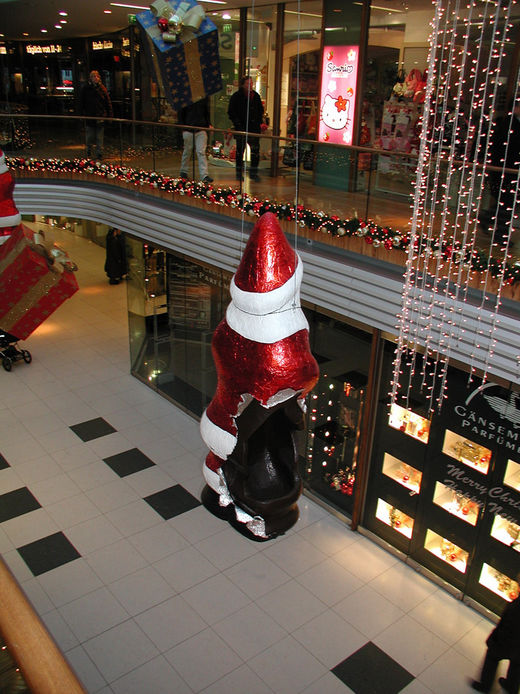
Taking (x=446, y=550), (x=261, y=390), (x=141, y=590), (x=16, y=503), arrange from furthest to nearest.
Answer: (x=16, y=503)
(x=446, y=550)
(x=141, y=590)
(x=261, y=390)

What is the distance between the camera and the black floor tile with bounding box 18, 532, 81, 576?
717 centimetres

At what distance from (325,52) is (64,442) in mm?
7755

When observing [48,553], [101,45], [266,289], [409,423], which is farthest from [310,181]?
[101,45]

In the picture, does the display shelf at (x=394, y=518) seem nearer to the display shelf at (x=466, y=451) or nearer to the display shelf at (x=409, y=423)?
the display shelf at (x=409, y=423)

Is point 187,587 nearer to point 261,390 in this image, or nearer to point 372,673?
point 372,673

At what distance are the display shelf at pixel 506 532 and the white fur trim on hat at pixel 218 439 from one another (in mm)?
4621

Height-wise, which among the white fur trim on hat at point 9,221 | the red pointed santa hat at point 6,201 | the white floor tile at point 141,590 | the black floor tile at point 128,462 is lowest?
the white floor tile at point 141,590

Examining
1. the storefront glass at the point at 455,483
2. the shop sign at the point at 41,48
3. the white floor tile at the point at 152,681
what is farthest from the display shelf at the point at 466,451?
the shop sign at the point at 41,48

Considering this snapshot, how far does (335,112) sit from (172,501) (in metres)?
6.82

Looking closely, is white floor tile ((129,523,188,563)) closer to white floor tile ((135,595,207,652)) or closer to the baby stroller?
white floor tile ((135,595,207,652))

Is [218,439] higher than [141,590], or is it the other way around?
[218,439]

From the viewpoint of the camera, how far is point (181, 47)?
4723mm

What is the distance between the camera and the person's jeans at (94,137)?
1132 centimetres

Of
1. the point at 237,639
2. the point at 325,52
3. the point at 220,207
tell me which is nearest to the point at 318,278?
the point at 220,207
